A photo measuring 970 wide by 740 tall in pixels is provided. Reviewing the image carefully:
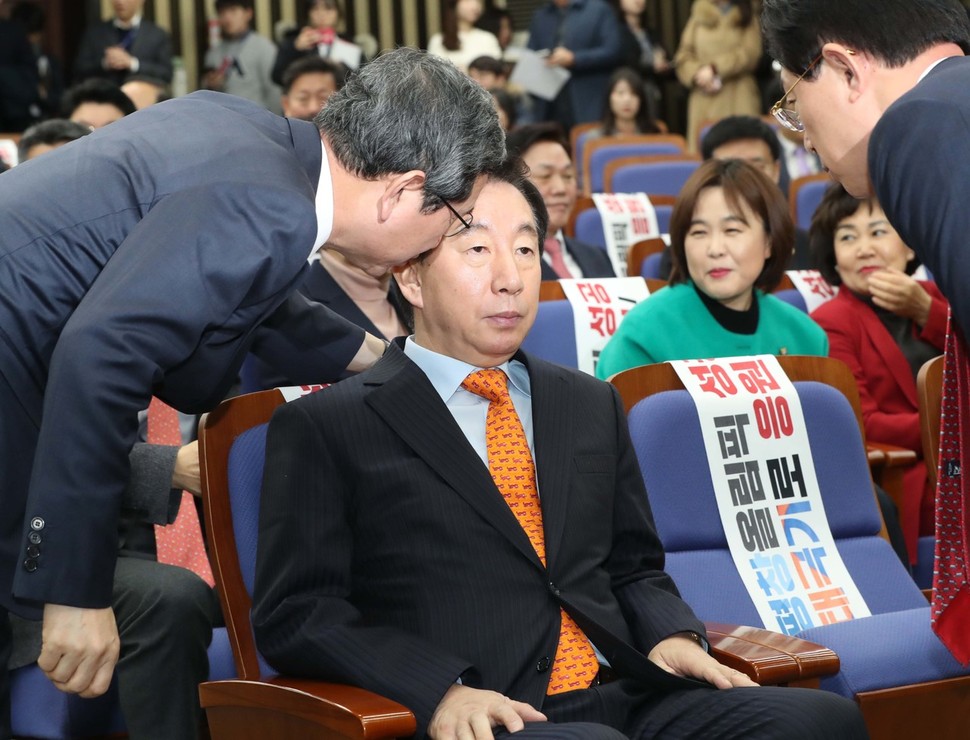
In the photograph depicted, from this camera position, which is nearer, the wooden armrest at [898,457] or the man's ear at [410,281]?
the man's ear at [410,281]

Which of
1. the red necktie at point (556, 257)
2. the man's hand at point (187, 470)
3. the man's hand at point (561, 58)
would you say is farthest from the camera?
the man's hand at point (561, 58)

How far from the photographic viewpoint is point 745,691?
1.73 m

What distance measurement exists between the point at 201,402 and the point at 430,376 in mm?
405

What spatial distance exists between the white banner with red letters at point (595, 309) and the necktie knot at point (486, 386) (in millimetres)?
1012

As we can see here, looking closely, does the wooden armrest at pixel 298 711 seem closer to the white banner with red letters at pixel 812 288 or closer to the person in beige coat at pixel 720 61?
the white banner with red letters at pixel 812 288

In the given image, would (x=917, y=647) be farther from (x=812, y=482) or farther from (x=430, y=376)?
(x=430, y=376)

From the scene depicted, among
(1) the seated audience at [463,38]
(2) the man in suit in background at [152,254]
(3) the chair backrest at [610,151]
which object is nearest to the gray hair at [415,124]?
(2) the man in suit in background at [152,254]

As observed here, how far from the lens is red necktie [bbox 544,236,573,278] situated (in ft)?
12.9

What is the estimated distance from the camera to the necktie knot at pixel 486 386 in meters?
1.93

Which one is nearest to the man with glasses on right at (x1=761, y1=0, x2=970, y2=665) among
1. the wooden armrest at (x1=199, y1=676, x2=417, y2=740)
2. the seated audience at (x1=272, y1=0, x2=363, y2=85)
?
the wooden armrest at (x1=199, y1=676, x2=417, y2=740)

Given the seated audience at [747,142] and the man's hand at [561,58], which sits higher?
the man's hand at [561,58]

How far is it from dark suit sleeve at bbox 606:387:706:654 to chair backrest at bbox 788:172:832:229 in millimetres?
3059

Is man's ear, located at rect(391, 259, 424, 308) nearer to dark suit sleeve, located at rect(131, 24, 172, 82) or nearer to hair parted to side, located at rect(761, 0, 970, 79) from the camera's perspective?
hair parted to side, located at rect(761, 0, 970, 79)

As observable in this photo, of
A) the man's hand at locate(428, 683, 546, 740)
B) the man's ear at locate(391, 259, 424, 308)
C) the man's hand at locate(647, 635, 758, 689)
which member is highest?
the man's ear at locate(391, 259, 424, 308)
